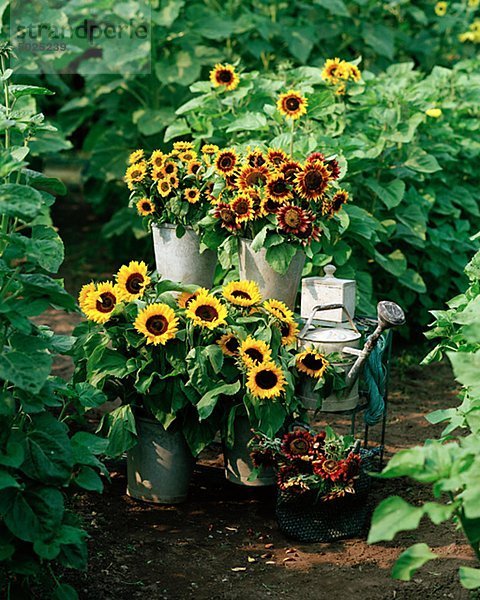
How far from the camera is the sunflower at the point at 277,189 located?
332cm

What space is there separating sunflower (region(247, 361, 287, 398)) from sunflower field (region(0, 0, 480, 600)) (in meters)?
0.01

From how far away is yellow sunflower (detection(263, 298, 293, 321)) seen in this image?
3.30 metres

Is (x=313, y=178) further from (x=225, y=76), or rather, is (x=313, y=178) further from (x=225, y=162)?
(x=225, y=76)

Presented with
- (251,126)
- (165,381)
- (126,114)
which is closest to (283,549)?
(165,381)

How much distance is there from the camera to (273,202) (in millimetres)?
3340

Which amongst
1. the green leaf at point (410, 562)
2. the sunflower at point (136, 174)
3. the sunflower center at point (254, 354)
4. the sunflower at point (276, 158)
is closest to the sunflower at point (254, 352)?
the sunflower center at point (254, 354)

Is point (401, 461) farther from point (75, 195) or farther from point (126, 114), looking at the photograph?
point (75, 195)

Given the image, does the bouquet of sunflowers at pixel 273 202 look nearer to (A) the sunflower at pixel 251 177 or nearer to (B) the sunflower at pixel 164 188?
(A) the sunflower at pixel 251 177

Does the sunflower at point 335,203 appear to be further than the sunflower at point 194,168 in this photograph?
No

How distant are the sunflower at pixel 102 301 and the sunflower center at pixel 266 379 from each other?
1.79 ft

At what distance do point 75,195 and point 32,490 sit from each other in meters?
6.77

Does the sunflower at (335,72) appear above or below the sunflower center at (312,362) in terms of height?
above

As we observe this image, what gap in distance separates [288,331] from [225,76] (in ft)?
5.05

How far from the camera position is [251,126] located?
173 inches
